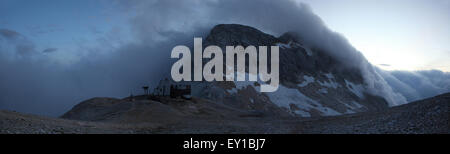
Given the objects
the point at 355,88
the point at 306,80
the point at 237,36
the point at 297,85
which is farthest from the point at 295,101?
the point at 355,88

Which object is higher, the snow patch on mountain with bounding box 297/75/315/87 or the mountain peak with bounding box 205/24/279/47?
the mountain peak with bounding box 205/24/279/47

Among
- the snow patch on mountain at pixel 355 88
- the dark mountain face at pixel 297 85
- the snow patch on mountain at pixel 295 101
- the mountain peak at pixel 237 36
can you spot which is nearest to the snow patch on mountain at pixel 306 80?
the dark mountain face at pixel 297 85

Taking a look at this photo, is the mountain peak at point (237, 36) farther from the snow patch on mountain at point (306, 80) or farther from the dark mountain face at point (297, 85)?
the snow patch on mountain at point (306, 80)

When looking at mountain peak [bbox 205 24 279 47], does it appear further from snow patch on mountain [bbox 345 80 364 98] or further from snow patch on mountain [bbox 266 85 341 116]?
snow patch on mountain [bbox 345 80 364 98]

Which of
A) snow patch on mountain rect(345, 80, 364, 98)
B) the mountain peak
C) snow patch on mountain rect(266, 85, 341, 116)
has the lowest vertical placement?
snow patch on mountain rect(266, 85, 341, 116)

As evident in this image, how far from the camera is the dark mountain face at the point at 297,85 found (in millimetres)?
67062

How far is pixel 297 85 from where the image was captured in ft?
302

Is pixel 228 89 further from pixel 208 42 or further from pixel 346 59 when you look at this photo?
pixel 346 59

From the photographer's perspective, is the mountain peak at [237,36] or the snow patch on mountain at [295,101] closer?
the snow patch on mountain at [295,101]

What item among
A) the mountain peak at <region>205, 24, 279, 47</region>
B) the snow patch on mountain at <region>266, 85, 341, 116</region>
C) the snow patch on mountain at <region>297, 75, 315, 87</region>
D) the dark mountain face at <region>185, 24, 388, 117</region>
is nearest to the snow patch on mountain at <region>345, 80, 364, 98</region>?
the dark mountain face at <region>185, 24, 388, 117</region>

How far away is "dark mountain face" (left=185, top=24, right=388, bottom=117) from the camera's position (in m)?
67.1

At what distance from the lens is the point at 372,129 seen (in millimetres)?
14922
